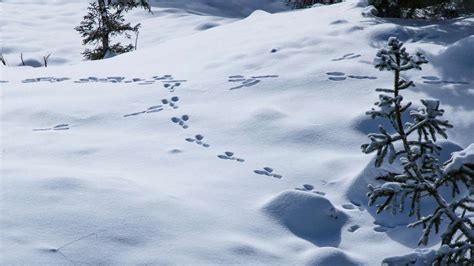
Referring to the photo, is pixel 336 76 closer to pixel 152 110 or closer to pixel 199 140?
pixel 199 140

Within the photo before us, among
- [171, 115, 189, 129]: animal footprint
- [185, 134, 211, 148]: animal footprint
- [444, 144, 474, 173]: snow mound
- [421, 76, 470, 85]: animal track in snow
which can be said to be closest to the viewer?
[444, 144, 474, 173]: snow mound

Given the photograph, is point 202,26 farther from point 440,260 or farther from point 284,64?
point 440,260

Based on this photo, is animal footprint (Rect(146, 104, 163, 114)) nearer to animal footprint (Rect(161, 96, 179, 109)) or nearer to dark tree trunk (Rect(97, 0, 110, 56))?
animal footprint (Rect(161, 96, 179, 109))

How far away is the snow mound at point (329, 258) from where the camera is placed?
3910mm

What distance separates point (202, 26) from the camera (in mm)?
18516

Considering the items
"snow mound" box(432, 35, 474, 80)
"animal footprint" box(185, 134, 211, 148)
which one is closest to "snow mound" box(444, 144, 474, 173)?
"animal footprint" box(185, 134, 211, 148)

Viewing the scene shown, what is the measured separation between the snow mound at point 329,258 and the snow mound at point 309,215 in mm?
217

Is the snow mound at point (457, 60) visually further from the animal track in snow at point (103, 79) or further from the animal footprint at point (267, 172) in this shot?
the animal track in snow at point (103, 79)

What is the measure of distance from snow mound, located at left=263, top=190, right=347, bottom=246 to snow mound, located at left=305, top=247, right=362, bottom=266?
0.71 ft

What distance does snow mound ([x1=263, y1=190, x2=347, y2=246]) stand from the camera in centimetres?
430

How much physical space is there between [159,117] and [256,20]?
4.82 metres

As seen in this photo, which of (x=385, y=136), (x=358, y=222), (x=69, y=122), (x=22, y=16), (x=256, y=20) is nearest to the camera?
(x=385, y=136)

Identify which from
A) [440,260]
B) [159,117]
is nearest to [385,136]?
[440,260]

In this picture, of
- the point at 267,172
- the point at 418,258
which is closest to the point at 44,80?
the point at 267,172
